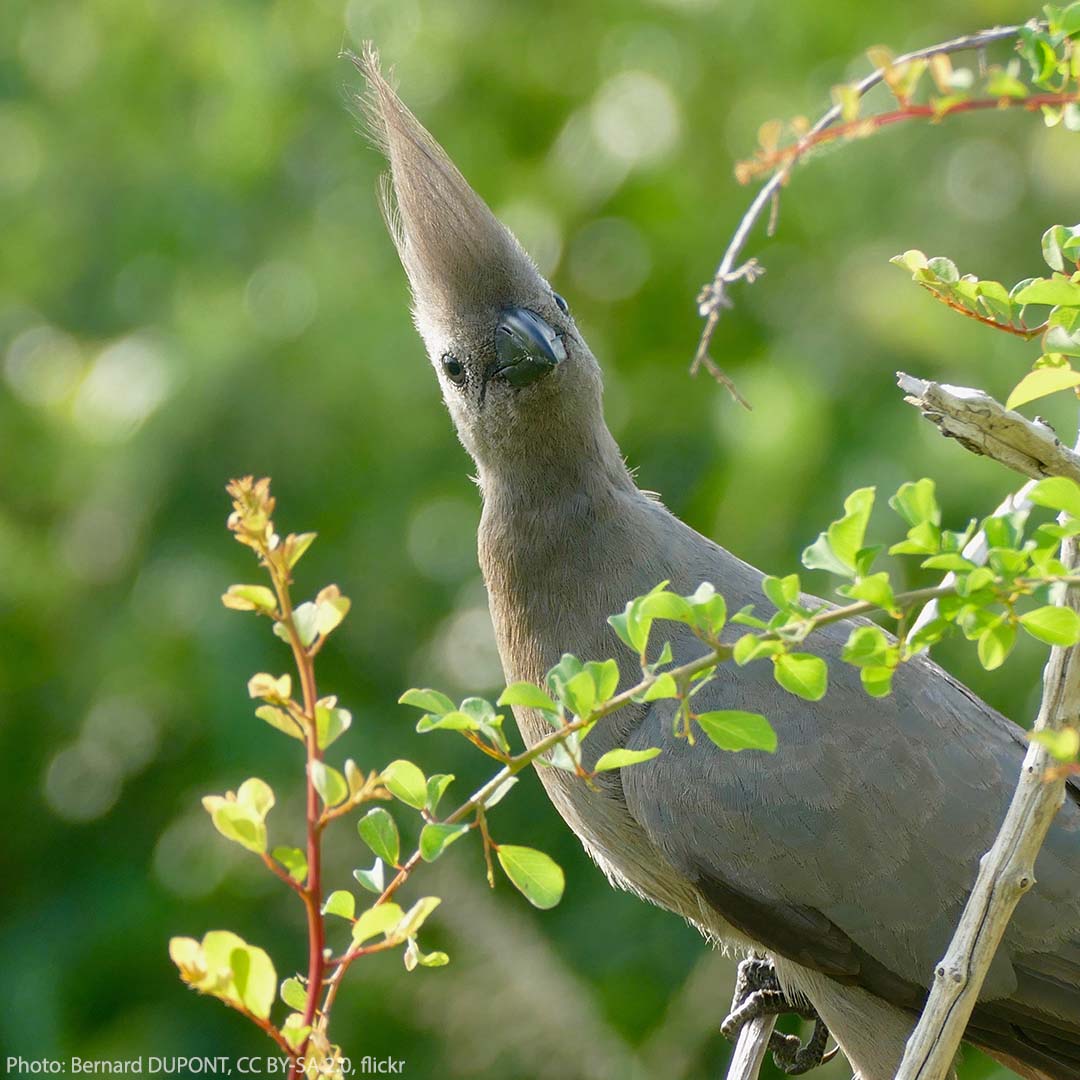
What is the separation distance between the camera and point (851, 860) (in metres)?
2.31

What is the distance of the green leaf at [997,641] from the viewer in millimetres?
1147

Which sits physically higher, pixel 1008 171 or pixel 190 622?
pixel 1008 171

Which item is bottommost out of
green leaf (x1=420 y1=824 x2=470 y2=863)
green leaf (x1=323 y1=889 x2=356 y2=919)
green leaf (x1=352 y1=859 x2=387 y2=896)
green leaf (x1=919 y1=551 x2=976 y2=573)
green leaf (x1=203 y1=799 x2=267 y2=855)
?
green leaf (x1=323 y1=889 x2=356 y2=919)

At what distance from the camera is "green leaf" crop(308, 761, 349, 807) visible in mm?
1120

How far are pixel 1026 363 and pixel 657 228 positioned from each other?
4.51ft

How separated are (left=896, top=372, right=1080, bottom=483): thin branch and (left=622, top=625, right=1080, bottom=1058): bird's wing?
95cm

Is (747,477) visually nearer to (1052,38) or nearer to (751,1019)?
(751,1019)

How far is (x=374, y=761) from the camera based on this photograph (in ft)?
14.0

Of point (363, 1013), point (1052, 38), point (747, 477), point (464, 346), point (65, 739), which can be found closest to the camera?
point (1052, 38)

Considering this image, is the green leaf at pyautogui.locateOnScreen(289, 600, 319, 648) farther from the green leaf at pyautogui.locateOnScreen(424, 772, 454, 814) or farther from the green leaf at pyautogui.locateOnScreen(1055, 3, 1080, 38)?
the green leaf at pyautogui.locateOnScreen(1055, 3, 1080, 38)

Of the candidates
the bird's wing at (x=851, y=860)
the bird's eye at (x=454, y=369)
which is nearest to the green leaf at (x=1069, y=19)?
the bird's wing at (x=851, y=860)

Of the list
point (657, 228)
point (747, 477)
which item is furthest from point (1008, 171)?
point (747, 477)

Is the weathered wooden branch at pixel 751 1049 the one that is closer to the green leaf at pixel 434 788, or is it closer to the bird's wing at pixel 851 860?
the bird's wing at pixel 851 860

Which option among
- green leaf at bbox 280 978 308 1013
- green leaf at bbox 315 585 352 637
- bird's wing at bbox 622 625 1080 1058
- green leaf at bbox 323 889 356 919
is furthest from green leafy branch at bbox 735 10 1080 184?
bird's wing at bbox 622 625 1080 1058
